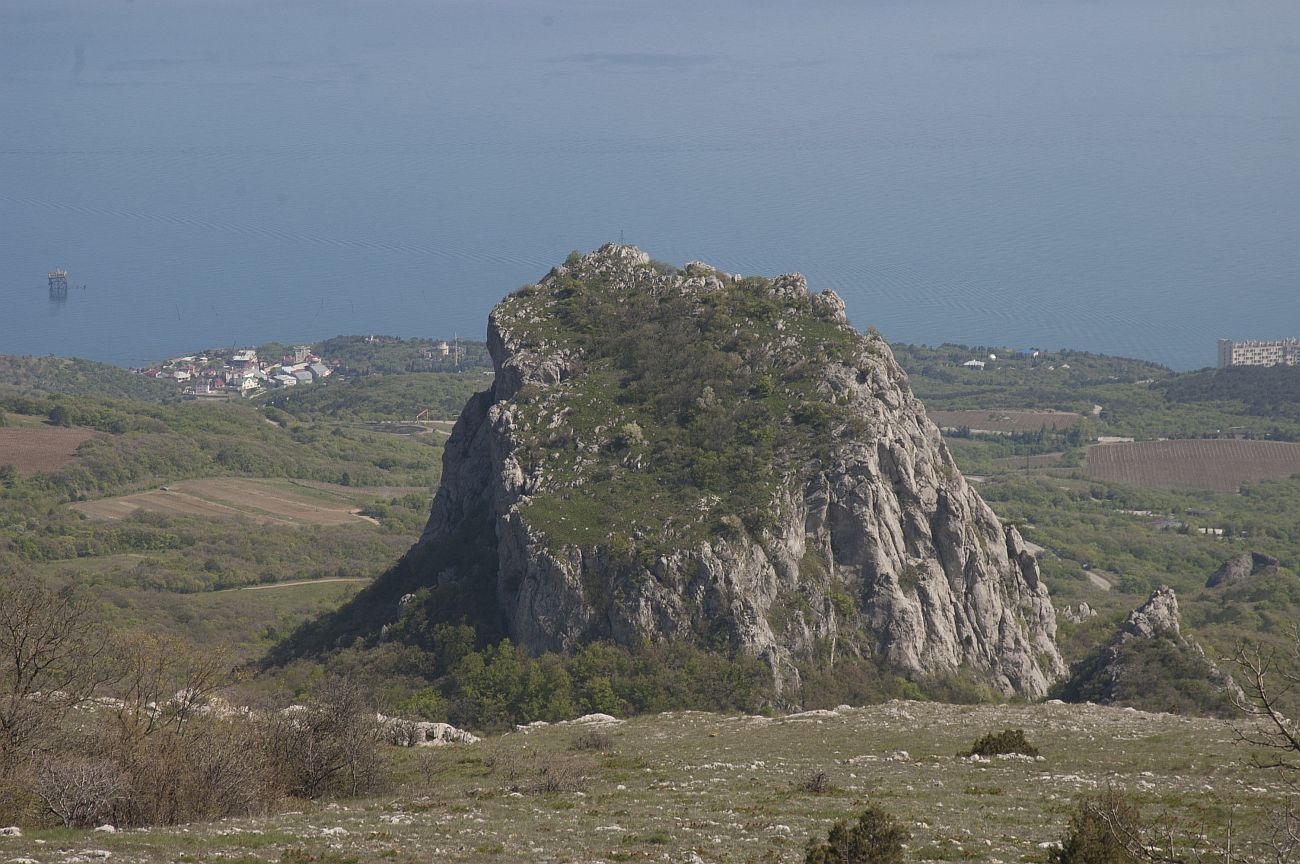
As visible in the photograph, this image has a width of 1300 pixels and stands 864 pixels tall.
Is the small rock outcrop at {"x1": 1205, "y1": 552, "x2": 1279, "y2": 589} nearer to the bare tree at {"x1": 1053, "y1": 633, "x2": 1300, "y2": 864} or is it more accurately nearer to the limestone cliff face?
the limestone cliff face

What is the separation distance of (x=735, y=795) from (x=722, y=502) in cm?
3746

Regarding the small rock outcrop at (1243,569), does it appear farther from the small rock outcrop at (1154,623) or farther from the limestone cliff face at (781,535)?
the small rock outcrop at (1154,623)

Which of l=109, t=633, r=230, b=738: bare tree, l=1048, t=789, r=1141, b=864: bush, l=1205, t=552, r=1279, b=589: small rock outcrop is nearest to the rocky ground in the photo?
l=1048, t=789, r=1141, b=864: bush

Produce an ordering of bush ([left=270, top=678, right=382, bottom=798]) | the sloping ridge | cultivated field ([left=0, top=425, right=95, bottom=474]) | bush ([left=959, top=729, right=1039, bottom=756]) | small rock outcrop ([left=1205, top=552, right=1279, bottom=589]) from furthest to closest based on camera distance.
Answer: cultivated field ([left=0, top=425, right=95, bottom=474]), small rock outcrop ([left=1205, top=552, right=1279, bottom=589]), the sloping ridge, bush ([left=959, top=729, right=1039, bottom=756]), bush ([left=270, top=678, right=382, bottom=798])

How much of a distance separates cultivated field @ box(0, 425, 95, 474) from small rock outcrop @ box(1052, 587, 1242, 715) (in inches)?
4776

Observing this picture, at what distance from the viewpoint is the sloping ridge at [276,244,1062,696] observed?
6900 centimetres

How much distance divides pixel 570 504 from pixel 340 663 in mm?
14222

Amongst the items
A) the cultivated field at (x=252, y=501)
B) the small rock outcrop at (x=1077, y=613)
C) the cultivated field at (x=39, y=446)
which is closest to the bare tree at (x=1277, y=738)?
the small rock outcrop at (x=1077, y=613)

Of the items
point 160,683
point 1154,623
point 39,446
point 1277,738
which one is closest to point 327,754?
point 160,683

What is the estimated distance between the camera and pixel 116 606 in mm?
101938

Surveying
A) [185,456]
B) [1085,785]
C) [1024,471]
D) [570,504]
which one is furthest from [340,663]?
[1024,471]

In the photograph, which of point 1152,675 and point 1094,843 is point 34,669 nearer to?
point 1094,843

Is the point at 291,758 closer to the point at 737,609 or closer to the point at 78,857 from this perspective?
the point at 78,857

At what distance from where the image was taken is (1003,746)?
40719mm
